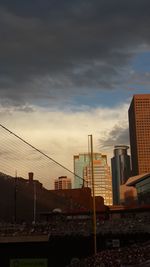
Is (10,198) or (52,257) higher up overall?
(10,198)

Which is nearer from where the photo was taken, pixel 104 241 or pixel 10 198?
pixel 104 241

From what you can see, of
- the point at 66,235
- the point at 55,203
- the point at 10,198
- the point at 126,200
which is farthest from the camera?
the point at 126,200

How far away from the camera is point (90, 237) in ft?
130

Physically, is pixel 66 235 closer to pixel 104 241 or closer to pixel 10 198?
pixel 104 241

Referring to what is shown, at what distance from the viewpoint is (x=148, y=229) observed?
41.2 metres

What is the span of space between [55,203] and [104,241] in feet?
304

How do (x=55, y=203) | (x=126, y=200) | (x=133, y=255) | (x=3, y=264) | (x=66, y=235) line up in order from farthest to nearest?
(x=126, y=200), (x=55, y=203), (x=66, y=235), (x=3, y=264), (x=133, y=255)

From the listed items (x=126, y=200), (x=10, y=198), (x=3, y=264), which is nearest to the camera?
(x=3, y=264)

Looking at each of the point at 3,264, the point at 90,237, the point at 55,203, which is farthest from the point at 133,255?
the point at 55,203

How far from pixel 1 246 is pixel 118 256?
19.1 meters

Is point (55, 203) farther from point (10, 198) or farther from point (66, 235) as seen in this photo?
point (66, 235)

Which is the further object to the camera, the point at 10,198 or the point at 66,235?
the point at 10,198

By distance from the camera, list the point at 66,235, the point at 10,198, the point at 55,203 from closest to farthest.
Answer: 1. the point at 66,235
2. the point at 10,198
3. the point at 55,203

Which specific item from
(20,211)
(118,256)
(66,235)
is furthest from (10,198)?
(118,256)
